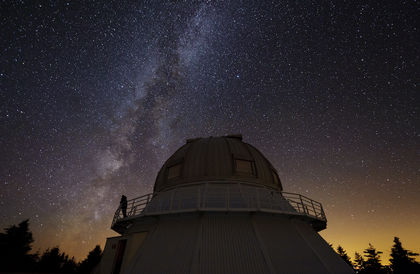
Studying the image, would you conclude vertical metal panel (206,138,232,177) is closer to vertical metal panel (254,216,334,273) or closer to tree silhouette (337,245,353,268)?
vertical metal panel (254,216,334,273)

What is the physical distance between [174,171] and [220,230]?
6225 millimetres

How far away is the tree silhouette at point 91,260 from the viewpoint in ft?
161

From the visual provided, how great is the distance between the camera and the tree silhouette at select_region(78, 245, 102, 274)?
161ft

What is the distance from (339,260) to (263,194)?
5.55m

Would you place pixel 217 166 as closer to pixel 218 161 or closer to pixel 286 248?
pixel 218 161

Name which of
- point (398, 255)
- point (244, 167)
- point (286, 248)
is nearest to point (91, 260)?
point (244, 167)

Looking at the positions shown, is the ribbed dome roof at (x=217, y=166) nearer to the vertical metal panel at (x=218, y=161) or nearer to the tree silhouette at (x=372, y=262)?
the vertical metal panel at (x=218, y=161)

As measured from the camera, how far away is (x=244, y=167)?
1449 centimetres

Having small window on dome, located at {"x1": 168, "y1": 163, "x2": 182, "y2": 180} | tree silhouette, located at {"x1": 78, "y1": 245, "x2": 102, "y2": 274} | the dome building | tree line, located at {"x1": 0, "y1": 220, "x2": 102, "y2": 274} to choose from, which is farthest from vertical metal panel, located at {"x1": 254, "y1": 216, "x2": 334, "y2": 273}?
tree silhouette, located at {"x1": 78, "y1": 245, "x2": 102, "y2": 274}

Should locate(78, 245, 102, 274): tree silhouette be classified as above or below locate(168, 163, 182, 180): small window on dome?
below

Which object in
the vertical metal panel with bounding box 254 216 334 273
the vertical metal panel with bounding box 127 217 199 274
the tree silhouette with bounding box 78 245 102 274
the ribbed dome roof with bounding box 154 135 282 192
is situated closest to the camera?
the vertical metal panel with bounding box 127 217 199 274

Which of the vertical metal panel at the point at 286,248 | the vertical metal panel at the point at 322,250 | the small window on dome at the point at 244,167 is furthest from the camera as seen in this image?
the small window on dome at the point at 244,167

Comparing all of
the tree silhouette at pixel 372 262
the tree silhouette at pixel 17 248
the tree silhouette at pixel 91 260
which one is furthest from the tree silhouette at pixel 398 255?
the tree silhouette at pixel 17 248

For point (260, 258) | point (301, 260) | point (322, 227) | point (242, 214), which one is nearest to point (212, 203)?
point (242, 214)
